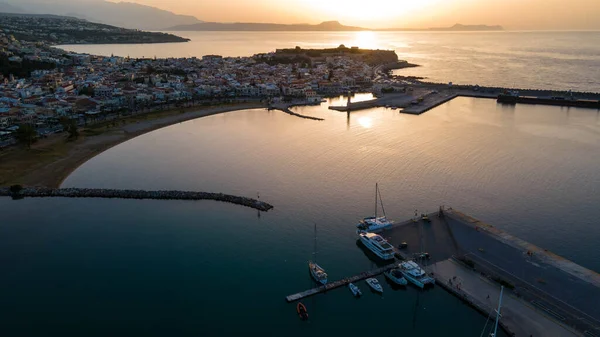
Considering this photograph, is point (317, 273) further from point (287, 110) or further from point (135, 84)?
point (135, 84)

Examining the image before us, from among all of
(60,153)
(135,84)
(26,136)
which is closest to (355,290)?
Answer: (60,153)

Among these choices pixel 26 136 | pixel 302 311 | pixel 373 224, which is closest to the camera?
pixel 302 311

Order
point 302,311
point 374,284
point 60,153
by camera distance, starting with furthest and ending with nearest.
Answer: point 60,153 < point 374,284 < point 302,311

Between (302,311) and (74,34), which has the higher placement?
(74,34)

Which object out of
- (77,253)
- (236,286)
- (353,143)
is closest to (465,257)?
(236,286)

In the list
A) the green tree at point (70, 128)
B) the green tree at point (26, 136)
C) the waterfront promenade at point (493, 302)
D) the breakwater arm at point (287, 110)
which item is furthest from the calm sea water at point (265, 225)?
the breakwater arm at point (287, 110)

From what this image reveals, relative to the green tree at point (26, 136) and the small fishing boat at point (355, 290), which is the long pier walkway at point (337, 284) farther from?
the green tree at point (26, 136)
